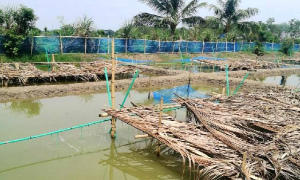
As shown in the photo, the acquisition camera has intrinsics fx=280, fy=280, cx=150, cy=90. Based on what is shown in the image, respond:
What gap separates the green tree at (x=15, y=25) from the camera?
14391mm

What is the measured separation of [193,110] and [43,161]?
10.6 ft

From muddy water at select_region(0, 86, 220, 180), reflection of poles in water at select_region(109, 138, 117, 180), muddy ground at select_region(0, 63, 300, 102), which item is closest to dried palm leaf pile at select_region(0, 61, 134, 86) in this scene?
muddy ground at select_region(0, 63, 300, 102)

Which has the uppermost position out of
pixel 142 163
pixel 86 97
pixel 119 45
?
pixel 119 45

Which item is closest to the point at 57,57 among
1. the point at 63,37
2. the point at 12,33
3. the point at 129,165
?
the point at 63,37

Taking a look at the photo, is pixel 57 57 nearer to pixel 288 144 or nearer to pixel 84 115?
pixel 84 115

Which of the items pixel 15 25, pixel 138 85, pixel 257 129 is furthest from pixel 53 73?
pixel 257 129

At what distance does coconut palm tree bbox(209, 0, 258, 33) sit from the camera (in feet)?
85.1

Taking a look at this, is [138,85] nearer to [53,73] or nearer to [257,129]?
[53,73]

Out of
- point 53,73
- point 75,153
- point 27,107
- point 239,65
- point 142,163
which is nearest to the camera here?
point 142,163

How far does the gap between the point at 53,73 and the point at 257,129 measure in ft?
28.5

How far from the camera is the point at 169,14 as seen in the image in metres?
23.3

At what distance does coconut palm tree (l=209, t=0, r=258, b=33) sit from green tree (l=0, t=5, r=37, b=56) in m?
17.5

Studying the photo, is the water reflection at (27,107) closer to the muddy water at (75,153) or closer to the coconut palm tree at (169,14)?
the muddy water at (75,153)

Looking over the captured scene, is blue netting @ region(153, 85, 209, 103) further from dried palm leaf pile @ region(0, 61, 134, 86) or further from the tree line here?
the tree line
